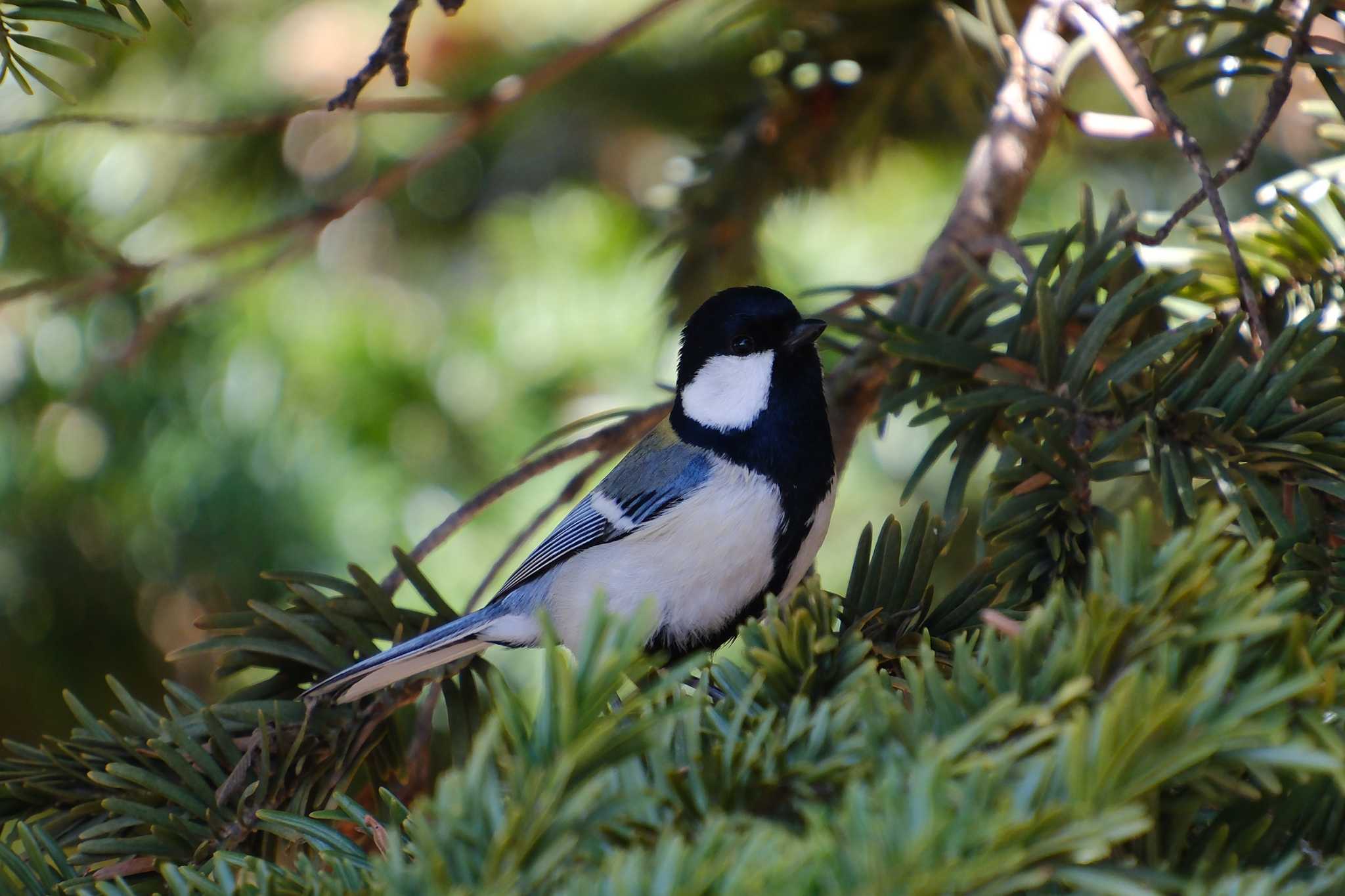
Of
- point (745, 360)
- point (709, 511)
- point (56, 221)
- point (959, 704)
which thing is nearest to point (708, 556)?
point (709, 511)

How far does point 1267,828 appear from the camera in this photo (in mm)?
571

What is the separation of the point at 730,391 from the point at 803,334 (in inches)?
6.1

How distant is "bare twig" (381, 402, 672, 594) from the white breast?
131mm

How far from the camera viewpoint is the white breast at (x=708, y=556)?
132 cm

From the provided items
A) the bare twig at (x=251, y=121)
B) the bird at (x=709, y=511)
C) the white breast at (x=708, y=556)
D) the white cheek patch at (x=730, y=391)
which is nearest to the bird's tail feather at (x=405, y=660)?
the bird at (x=709, y=511)

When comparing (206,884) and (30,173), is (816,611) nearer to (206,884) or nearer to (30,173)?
(206,884)

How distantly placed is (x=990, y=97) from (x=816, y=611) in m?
1.27

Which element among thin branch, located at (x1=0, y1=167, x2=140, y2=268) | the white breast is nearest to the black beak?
the white breast

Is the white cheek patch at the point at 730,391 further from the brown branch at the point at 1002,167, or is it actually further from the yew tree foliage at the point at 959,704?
the yew tree foliage at the point at 959,704

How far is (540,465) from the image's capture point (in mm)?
1377

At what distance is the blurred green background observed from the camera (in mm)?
1848

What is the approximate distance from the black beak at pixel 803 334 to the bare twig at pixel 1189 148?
1.46 ft

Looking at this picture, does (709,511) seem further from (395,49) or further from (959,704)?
(959,704)

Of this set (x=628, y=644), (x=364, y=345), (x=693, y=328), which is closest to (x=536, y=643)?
(x=693, y=328)
